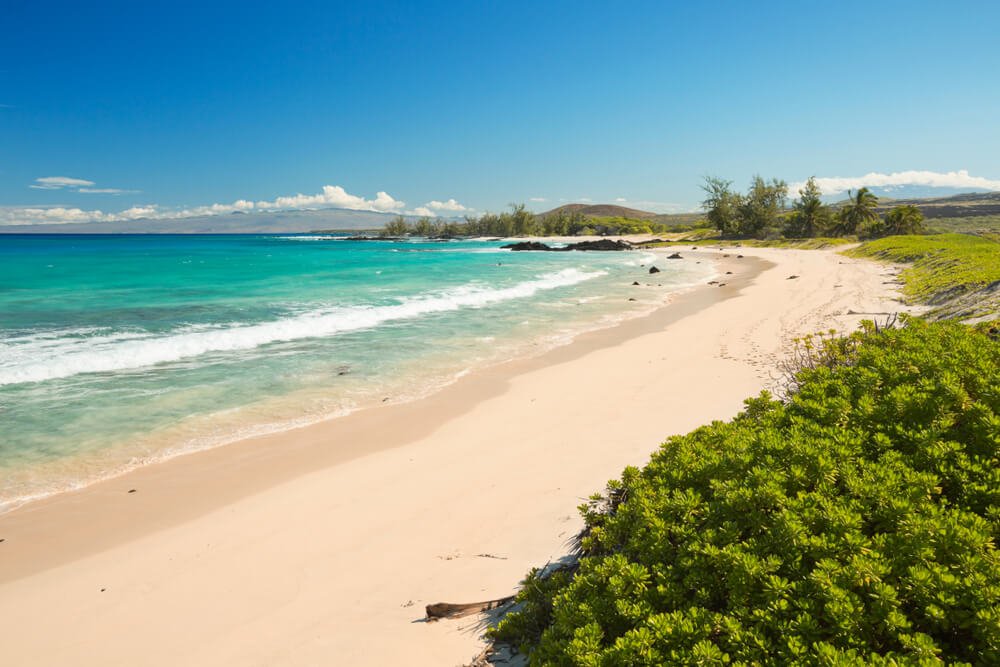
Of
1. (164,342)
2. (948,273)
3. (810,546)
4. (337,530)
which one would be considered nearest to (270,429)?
(337,530)

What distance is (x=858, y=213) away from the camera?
255ft

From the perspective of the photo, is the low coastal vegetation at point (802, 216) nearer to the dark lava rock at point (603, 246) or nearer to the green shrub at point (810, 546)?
the dark lava rock at point (603, 246)

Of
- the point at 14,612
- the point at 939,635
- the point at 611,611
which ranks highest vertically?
the point at 939,635

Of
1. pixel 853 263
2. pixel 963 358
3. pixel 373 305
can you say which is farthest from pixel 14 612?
pixel 853 263

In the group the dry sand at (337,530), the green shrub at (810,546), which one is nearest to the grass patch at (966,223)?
the dry sand at (337,530)

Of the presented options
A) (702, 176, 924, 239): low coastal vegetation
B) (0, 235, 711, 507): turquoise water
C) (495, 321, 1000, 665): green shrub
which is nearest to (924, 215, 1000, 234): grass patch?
(702, 176, 924, 239): low coastal vegetation

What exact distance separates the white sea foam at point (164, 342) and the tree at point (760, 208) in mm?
85867

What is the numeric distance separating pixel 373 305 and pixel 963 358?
22.9 meters

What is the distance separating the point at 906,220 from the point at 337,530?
84446 millimetres

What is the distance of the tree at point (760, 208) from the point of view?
92.4 meters

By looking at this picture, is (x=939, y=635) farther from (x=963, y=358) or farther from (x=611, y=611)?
(x=963, y=358)

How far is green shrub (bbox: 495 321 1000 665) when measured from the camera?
7.43 feet

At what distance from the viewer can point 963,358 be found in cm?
441

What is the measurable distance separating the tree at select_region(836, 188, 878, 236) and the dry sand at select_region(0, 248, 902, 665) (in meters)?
85.8
